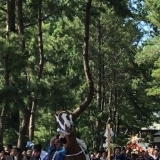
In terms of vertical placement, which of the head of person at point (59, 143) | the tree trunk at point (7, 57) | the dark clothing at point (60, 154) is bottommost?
the dark clothing at point (60, 154)

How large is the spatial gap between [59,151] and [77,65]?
22.7m

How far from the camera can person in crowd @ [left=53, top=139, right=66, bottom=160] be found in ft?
26.5

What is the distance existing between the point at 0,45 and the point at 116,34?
19.3 metres

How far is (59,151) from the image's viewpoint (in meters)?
8.20

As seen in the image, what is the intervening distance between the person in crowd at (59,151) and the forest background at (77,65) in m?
8.02

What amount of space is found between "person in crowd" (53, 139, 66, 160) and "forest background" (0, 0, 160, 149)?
802 centimetres

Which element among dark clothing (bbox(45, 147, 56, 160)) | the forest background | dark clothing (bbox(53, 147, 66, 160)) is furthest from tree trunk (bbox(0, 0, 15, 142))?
dark clothing (bbox(53, 147, 66, 160))

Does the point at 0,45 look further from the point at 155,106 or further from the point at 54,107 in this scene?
the point at 155,106

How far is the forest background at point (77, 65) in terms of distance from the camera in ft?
59.2

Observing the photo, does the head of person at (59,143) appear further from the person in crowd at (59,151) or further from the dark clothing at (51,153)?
the dark clothing at (51,153)

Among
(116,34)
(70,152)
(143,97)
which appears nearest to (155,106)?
(143,97)

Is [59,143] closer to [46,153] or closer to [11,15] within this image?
[46,153]

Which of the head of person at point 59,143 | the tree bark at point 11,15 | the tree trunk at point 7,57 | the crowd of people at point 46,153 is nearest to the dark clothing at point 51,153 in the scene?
the crowd of people at point 46,153

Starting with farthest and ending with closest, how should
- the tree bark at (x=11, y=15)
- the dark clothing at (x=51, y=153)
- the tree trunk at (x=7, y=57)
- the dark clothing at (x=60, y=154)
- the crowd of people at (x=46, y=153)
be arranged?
the tree bark at (x=11, y=15)
the tree trunk at (x=7, y=57)
the dark clothing at (x=51, y=153)
the crowd of people at (x=46, y=153)
the dark clothing at (x=60, y=154)
